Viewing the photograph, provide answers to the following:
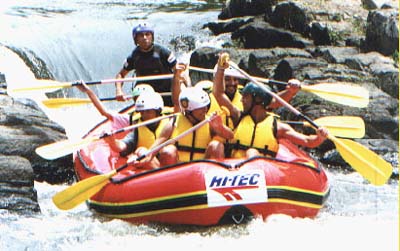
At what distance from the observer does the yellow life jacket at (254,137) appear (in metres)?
6.79

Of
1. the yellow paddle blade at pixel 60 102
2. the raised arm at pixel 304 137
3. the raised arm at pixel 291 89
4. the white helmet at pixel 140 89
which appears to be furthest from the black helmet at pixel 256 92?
the yellow paddle blade at pixel 60 102

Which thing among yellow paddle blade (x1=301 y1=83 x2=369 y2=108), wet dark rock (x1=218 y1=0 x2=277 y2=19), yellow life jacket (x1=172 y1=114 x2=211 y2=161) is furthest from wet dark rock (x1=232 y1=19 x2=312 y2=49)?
yellow life jacket (x1=172 y1=114 x2=211 y2=161)

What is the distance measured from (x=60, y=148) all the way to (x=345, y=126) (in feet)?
7.64

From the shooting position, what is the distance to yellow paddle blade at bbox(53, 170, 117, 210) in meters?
6.56

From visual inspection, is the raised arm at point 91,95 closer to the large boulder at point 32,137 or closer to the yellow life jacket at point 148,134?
the yellow life jacket at point 148,134

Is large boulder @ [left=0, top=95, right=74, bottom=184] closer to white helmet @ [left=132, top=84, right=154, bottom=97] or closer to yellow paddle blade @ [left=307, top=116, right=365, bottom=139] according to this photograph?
white helmet @ [left=132, top=84, right=154, bottom=97]

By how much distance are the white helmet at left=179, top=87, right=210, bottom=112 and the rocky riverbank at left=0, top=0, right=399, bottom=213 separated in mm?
1466

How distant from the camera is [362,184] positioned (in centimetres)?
848

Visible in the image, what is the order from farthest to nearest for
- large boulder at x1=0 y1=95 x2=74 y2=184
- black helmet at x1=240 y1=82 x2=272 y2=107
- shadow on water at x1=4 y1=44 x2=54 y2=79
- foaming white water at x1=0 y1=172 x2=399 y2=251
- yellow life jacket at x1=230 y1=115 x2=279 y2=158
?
shadow on water at x1=4 y1=44 x2=54 y2=79 < large boulder at x1=0 y1=95 x2=74 y2=184 < yellow life jacket at x1=230 y1=115 x2=279 y2=158 < black helmet at x1=240 y1=82 x2=272 y2=107 < foaming white water at x1=0 y1=172 x2=399 y2=251

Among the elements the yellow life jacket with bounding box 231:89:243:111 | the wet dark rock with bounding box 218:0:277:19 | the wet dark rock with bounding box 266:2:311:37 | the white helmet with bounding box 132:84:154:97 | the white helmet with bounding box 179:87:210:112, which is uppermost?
the white helmet with bounding box 179:87:210:112

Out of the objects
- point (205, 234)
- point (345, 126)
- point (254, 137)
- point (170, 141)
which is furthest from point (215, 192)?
point (345, 126)

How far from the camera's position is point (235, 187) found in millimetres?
6324

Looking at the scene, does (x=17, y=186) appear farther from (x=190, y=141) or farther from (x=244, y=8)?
(x=244, y=8)

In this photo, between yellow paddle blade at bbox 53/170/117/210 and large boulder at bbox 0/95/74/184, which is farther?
large boulder at bbox 0/95/74/184
